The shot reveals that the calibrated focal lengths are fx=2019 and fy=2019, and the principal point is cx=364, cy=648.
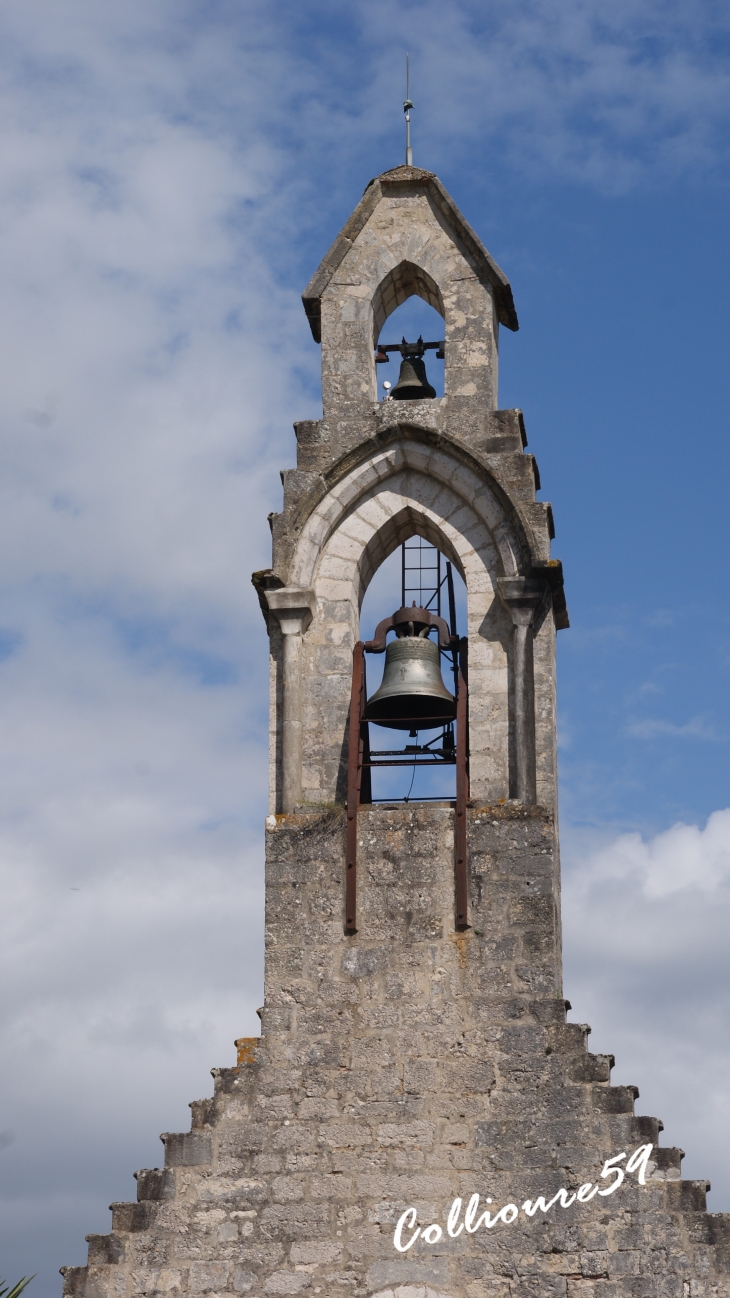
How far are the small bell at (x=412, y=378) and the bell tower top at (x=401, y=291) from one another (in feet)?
0.96

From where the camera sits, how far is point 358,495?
15219 mm

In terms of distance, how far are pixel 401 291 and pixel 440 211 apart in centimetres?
71

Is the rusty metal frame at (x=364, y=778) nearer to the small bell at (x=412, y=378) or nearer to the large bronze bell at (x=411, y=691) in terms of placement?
the large bronze bell at (x=411, y=691)

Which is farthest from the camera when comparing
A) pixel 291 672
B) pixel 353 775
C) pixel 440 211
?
pixel 440 211

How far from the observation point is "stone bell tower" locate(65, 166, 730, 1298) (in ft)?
41.3

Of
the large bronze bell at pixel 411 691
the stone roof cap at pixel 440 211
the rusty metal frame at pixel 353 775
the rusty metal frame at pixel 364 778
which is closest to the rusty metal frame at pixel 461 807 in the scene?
the rusty metal frame at pixel 364 778

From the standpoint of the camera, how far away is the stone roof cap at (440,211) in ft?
51.6

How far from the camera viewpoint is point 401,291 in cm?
1620

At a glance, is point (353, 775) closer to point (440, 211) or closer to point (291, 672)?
point (291, 672)

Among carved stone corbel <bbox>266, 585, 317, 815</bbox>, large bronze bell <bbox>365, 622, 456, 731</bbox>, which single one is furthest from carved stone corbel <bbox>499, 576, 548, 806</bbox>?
carved stone corbel <bbox>266, 585, 317, 815</bbox>

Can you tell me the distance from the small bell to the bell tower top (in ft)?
0.96

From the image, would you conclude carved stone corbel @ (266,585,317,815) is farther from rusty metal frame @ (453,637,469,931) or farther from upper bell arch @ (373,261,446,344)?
upper bell arch @ (373,261,446,344)
